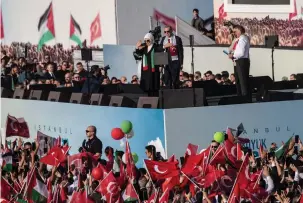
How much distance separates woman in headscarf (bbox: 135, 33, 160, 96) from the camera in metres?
22.7

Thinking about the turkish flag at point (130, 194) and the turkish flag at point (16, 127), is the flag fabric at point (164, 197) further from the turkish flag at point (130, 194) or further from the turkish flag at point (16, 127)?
the turkish flag at point (16, 127)

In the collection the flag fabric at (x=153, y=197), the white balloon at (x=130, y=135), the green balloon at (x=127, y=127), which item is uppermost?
the green balloon at (x=127, y=127)

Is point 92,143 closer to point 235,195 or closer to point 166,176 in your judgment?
point 166,176

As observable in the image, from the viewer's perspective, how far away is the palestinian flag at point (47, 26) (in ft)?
119

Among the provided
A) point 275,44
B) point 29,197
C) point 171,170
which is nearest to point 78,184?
point 29,197

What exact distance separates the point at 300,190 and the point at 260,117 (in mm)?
2468

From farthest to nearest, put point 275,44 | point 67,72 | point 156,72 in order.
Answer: point 67,72
point 275,44
point 156,72

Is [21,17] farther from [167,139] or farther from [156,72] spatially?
[167,139]

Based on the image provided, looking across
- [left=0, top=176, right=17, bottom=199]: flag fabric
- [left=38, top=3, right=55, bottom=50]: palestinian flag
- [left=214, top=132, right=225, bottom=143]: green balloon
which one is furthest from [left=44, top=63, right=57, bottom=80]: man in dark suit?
[left=214, top=132, right=225, bottom=143]: green balloon

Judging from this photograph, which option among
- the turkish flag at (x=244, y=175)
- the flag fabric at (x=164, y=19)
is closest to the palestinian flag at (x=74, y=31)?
the flag fabric at (x=164, y=19)

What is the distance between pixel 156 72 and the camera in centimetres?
2303

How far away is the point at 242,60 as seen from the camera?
891 inches

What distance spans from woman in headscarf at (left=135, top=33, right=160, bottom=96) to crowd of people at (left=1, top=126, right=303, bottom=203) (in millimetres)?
1768

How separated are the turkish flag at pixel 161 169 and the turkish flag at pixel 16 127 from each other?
540 centimetres
